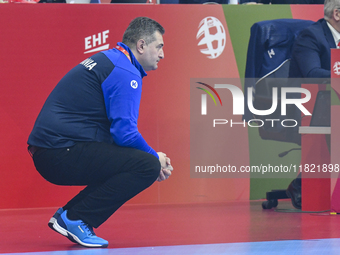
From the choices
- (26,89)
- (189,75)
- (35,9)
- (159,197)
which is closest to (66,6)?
(35,9)

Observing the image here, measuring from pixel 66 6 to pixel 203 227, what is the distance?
6.69ft

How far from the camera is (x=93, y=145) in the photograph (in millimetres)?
2184

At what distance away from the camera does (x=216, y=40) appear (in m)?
3.88

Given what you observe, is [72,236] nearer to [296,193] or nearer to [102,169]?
[102,169]

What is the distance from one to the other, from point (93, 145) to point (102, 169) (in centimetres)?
12

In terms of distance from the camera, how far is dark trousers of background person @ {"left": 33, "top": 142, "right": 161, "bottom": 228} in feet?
7.09

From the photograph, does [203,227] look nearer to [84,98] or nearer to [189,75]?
[84,98]

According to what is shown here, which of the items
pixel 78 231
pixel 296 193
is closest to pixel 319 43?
pixel 296 193

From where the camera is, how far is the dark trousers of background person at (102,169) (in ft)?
7.09

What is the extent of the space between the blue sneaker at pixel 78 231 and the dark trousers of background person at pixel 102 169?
0.04 m

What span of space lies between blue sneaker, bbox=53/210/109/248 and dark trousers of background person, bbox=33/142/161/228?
4 centimetres

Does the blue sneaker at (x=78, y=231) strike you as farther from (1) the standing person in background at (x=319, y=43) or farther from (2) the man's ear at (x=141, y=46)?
(1) the standing person in background at (x=319, y=43)

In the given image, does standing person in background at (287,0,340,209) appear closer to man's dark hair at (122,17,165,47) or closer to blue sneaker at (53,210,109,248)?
man's dark hair at (122,17,165,47)

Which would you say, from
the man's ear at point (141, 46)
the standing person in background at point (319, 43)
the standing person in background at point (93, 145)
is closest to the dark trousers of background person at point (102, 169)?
the standing person in background at point (93, 145)
